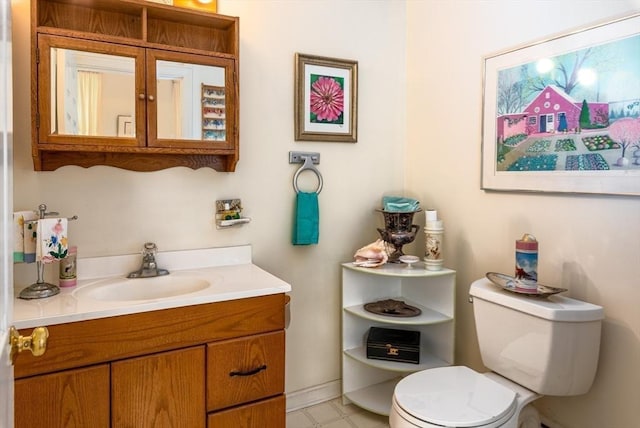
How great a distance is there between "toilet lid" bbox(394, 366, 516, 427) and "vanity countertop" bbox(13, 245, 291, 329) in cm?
58

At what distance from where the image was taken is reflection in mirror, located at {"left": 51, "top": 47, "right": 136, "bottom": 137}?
5.09ft

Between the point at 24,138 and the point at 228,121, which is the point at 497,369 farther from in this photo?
the point at 24,138

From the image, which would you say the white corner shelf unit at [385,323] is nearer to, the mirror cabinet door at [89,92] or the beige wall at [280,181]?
the beige wall at [280,181]

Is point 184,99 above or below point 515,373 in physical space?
above

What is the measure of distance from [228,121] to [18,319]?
3.34ft

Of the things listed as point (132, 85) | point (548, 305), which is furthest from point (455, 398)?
point (132, 85)

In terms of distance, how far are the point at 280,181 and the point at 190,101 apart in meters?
0.58

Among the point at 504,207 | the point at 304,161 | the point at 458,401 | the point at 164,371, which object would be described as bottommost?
the point at 458,401

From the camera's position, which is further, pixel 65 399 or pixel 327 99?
pixel 327 99

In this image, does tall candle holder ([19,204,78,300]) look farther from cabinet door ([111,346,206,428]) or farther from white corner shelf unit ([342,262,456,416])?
white corner shelf unit ([342,262,456,416])

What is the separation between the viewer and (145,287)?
175 cm

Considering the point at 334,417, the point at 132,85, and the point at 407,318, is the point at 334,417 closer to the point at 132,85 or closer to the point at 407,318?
the point at 407,318

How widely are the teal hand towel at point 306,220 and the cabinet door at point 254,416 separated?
740 millimetres

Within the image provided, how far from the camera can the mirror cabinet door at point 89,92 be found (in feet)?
5.00
